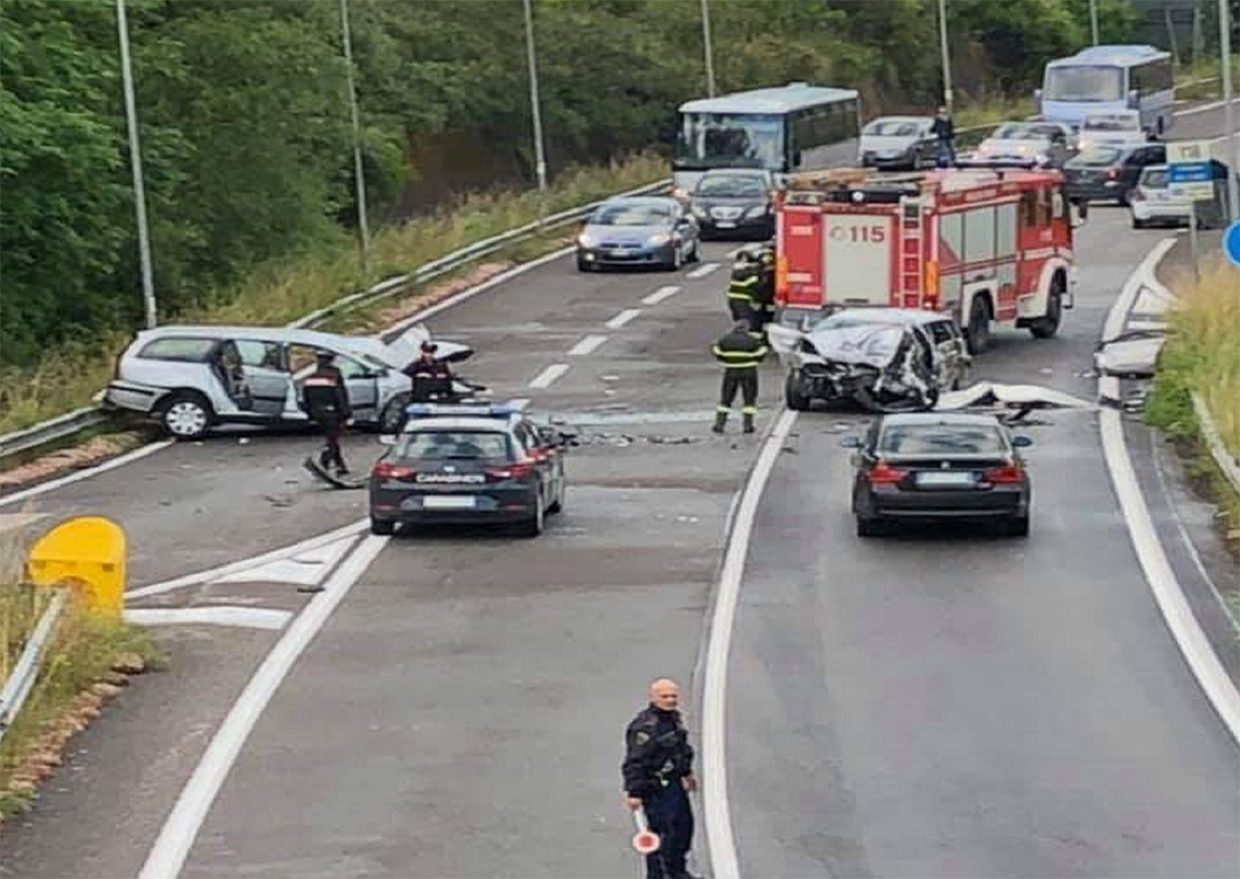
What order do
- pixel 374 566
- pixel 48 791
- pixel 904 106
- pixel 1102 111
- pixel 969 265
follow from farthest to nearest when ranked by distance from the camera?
1. pixel 904 106
2. pixel 1102 111
3. pixel 969 265
4. pixel 374 566
5. pixel 48 791

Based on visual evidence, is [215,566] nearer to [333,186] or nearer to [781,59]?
[333,186]

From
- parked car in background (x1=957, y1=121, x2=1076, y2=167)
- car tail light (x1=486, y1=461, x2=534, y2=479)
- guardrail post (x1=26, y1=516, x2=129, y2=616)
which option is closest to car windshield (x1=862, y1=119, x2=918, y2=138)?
parked car in background (x1=957, y1=121, x2=1076, y2=167)

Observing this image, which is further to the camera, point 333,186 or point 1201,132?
point 1201,132

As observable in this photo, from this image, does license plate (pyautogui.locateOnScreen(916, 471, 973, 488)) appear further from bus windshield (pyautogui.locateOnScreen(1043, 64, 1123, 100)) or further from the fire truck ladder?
bus windshield (pyautogui.locateOnScreen(1043, 64, 1123, 100))

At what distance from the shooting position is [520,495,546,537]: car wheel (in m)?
28.7

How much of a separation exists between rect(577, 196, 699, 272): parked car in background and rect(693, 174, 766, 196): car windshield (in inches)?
156

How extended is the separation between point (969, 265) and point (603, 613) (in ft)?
60.7

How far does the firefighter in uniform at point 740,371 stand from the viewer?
115 feet

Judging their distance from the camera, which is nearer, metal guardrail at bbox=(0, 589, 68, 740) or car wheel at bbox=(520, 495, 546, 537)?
metal guardrail at bbox=(0, 589, 68, 740)

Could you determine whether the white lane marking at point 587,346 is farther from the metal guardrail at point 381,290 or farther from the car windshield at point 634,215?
the car windshield at point 634,215

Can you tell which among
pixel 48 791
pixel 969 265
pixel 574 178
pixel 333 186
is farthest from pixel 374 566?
pixel 574 178

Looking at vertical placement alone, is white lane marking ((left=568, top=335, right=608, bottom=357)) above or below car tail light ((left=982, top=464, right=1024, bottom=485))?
below

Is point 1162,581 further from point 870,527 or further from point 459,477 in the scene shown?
point 459,477

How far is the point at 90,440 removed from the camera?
36.4 m
